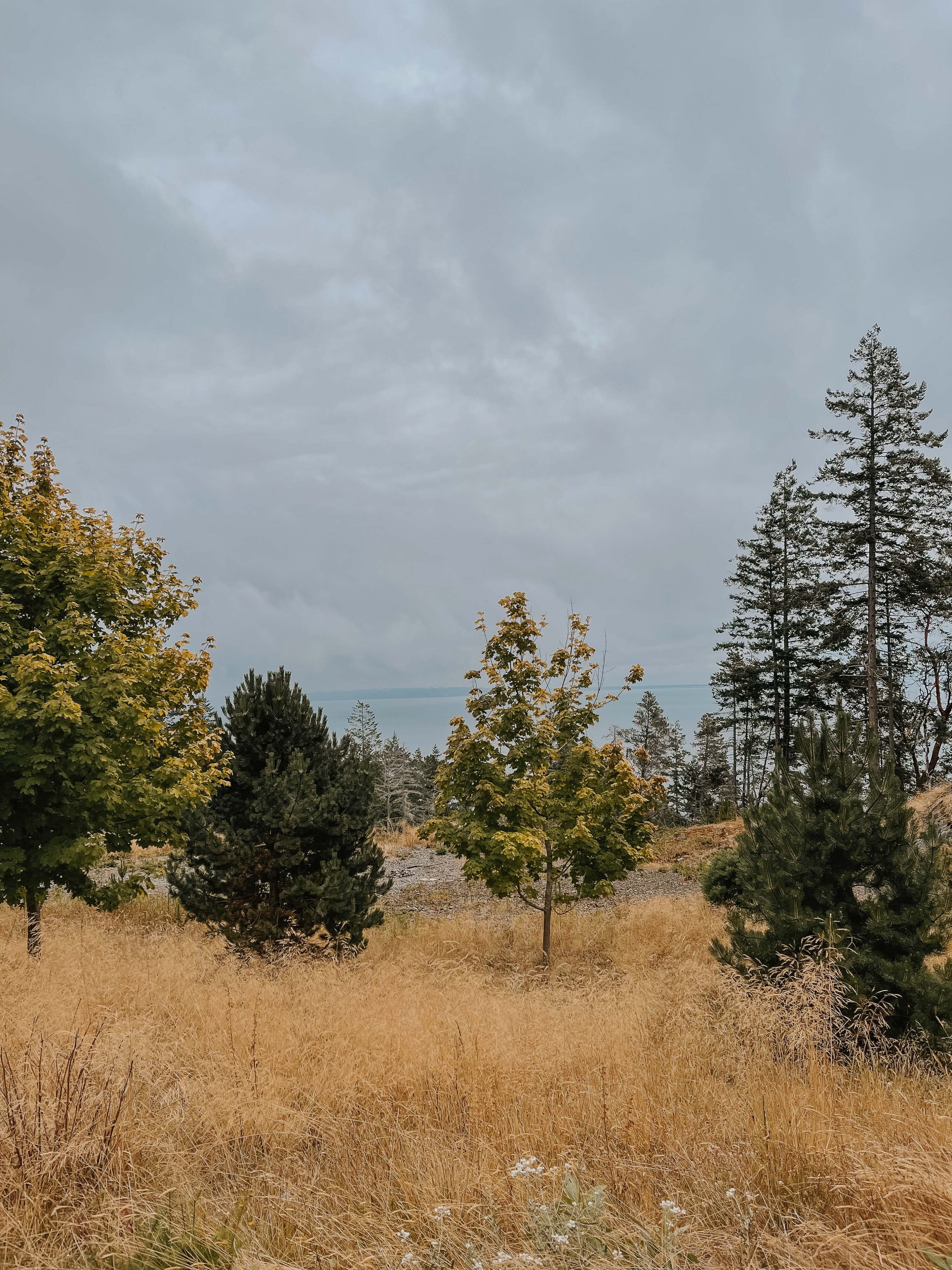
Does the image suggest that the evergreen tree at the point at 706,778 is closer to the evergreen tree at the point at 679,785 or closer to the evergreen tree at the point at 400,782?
the evergreen tree at the point at 679,785

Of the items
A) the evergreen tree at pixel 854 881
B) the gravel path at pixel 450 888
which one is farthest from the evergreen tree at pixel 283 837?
the gravel path at pixel 450 888

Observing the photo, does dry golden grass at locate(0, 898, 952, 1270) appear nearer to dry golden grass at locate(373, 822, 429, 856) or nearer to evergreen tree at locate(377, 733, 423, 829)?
dry golden grass at locate(373, 822, 429, 856)

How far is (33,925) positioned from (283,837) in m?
3.02

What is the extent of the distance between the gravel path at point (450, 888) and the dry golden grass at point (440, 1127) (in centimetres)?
1014

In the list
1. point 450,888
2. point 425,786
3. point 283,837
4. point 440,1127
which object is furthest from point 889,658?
point 425,786

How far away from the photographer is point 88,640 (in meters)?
7.36

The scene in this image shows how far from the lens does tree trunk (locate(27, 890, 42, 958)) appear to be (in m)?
7.84

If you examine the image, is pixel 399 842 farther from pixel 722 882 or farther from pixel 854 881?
pixel 854 881

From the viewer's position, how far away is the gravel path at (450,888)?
659 inches

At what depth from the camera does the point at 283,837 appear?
929cm

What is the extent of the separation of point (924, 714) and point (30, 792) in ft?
107

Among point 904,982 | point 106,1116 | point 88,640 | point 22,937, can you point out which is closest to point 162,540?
point 88,640

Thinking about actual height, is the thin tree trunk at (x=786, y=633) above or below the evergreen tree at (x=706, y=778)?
above

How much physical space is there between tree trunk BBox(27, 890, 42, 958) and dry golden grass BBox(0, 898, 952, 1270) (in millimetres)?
1477
